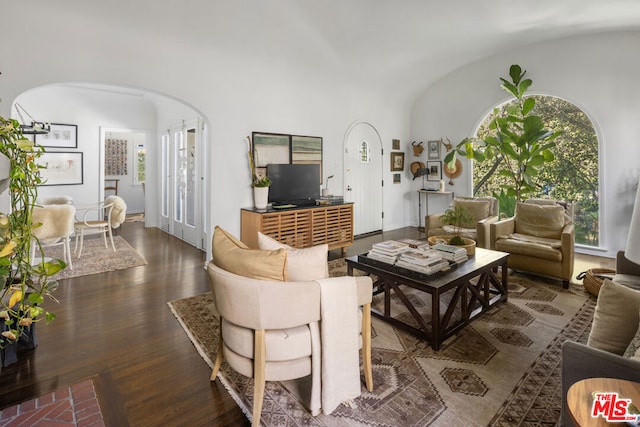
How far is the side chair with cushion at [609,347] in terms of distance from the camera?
127cm

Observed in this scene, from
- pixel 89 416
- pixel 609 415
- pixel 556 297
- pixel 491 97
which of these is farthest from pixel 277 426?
pixel 491 97

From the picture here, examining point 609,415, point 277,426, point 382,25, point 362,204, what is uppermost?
point 382,25

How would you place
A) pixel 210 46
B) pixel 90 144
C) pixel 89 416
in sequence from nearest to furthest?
pixel 89 416, pixel 210 46, pixel 90 144

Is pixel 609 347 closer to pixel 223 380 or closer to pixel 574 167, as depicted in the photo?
pixel 223 380

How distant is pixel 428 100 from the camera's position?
285 inches

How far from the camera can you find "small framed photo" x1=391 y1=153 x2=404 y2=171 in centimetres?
729

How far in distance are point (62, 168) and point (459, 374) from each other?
24.4ft

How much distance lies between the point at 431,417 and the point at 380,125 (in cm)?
588

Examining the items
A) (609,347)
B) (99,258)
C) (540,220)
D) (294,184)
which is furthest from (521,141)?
(99,258)

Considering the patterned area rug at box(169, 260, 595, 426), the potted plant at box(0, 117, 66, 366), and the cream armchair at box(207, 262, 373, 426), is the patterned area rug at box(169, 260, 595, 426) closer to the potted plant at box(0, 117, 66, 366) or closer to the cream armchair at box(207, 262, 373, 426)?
the cream armchair at box(207, 262, 373, 426)

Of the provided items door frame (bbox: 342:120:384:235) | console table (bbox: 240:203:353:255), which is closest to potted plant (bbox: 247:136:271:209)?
console table (bbox: 240:203:353:255)

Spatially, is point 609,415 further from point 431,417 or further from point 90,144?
point 90,144

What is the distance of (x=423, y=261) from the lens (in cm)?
269

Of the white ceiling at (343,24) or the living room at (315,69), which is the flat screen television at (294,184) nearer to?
the living room at (315,69)
